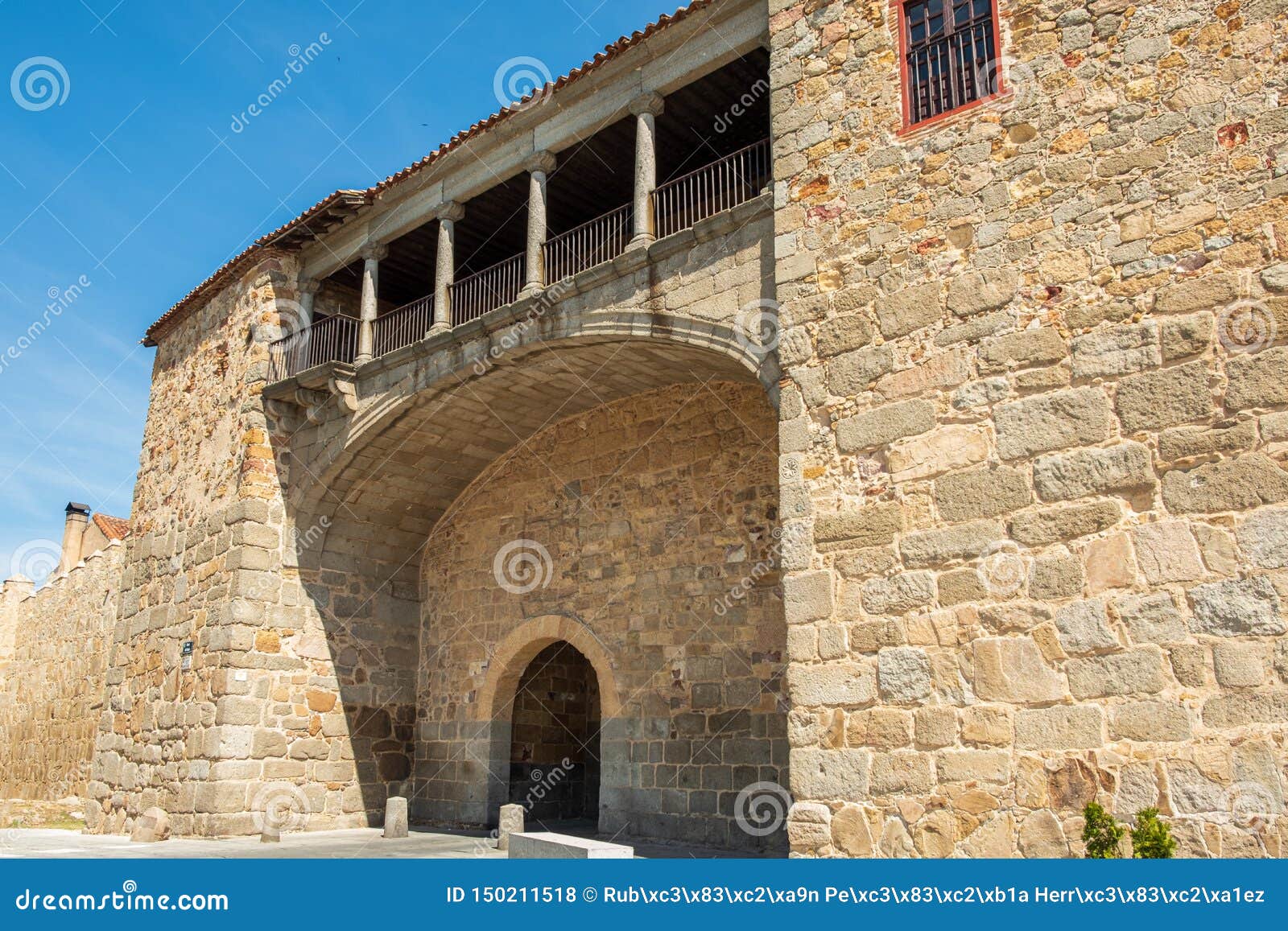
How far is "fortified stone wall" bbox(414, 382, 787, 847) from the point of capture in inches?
372

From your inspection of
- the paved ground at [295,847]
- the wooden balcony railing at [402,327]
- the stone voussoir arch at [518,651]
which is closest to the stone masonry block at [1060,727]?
the paved ground at [295,847]

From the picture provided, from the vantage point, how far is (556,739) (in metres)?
12.5

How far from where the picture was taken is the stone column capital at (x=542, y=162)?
32.6ft

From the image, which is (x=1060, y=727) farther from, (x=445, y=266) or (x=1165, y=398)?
(x=445, y=266)

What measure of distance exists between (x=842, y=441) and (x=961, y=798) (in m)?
2.23

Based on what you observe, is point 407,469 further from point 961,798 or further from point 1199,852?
point 1199,852

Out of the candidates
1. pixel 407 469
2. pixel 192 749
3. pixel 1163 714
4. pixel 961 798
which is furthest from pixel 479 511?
pixel 1163 714

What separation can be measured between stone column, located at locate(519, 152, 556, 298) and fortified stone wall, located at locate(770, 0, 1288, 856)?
10.1 ft

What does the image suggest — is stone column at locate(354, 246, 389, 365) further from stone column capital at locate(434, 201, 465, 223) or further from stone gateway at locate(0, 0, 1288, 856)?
stone column capital at locate(434, 201, 465, 223)

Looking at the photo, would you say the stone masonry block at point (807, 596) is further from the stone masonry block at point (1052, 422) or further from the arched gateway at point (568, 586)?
the arched gateway at point (568, 586)

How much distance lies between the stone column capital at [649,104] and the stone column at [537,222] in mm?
1177

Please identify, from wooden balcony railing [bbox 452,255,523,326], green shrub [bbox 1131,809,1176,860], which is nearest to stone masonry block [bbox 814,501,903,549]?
green shrub [bbox 1131,809,1176,860]

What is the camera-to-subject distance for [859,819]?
6.12 meters

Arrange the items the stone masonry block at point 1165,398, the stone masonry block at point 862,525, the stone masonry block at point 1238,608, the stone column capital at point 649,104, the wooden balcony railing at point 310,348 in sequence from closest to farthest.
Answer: the stone masonry block at point 1238,608 < the stone masonry block at point 1165,398 < the stone masonry block at point 862,525 < the stone column capital at point 649,104 < the wooden balcony railing at point 310,348
